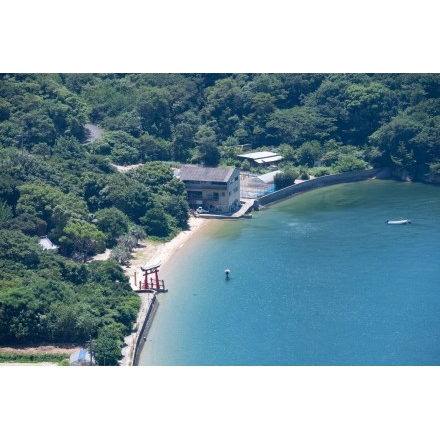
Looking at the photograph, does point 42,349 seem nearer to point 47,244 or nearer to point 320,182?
point 47,244

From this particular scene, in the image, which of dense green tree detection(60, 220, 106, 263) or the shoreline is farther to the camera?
dense green tree detection(60, 220, 106, 263)

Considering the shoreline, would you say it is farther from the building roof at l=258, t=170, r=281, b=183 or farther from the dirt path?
the building roof at l=258, t=170, r=281, b=183

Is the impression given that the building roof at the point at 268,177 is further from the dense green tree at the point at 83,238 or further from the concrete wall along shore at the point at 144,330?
the concrete wall along shore at the point at 144,330

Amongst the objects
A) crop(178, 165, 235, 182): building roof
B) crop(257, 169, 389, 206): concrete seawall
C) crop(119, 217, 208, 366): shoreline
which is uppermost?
crop(178, 165, 235, 182): building roof

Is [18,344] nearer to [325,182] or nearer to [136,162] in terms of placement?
[136,162]

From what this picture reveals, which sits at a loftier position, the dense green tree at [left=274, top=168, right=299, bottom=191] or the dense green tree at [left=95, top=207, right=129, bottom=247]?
the dense green tree at [left=95, top=207, right=129, bottom=247]

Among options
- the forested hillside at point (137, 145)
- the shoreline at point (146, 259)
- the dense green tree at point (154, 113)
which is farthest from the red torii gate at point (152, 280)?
the dense green tree at point (154, 113)

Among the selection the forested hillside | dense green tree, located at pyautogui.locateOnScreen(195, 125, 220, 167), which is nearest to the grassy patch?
the forested hillside

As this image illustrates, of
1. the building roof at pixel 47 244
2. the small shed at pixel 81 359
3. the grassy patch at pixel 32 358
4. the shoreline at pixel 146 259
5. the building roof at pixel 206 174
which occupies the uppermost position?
the building roof at pixel 206 174

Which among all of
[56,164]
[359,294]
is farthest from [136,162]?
[359,294]
